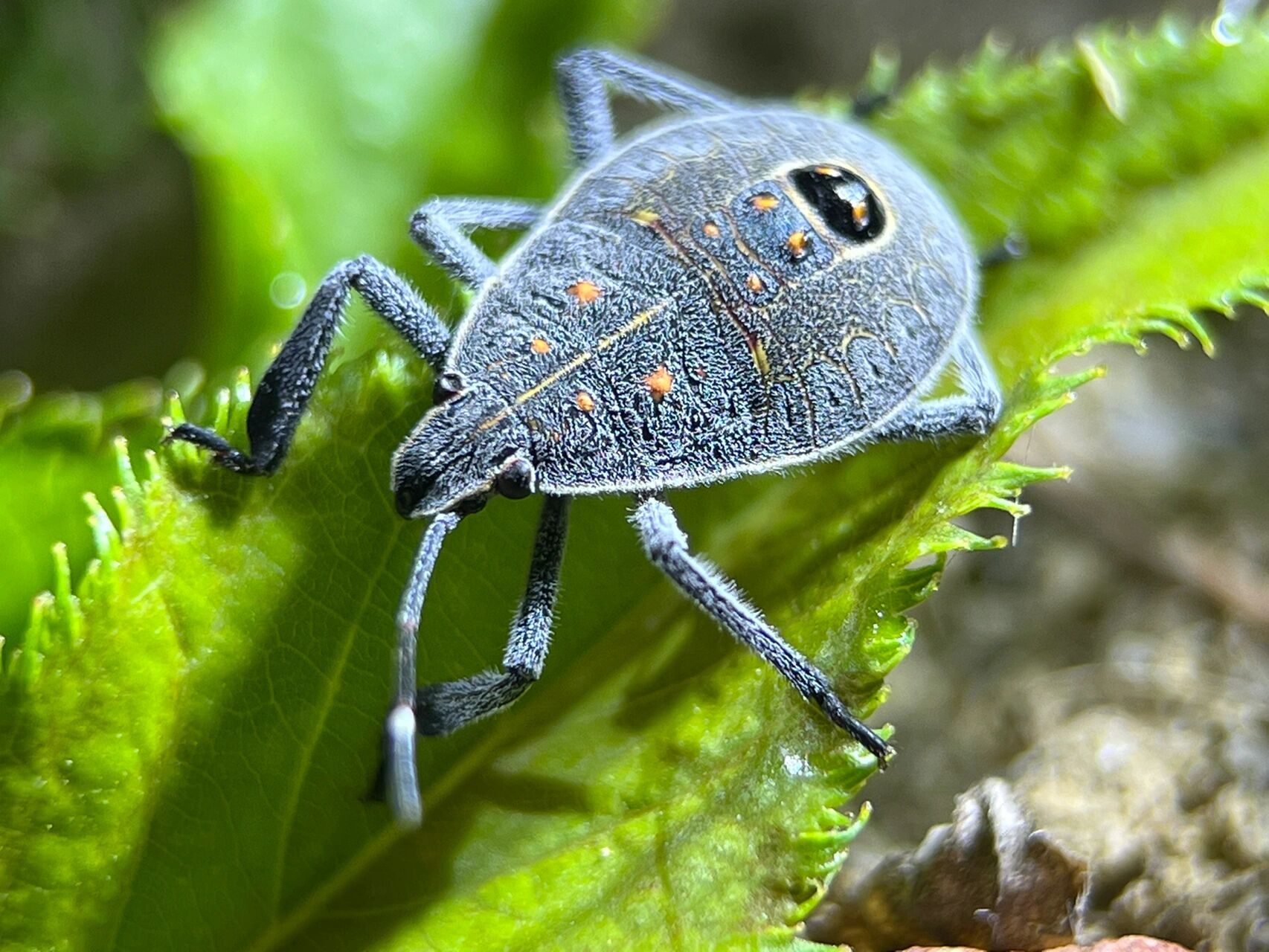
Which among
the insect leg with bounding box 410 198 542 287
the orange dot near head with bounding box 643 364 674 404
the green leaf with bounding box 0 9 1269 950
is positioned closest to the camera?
the green leaf with bounding box 0 9 1269 950

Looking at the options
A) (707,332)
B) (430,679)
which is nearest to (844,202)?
(707,332)

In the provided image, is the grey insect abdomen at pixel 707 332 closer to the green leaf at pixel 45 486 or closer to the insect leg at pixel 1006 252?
the insect leg at pixel 1006 252

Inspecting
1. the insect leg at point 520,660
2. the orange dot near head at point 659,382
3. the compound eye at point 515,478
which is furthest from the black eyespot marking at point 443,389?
the orange dot near head at point 659,382

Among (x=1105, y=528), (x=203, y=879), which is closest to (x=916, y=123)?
(x=1105, y=528)

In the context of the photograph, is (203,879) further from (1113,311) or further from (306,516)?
(1113,311)

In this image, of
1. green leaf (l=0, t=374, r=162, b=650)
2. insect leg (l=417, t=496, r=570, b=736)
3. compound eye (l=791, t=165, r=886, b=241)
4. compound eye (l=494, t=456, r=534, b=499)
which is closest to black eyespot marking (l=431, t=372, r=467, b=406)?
compound eye (l=494, t=456, r=534, b=499)

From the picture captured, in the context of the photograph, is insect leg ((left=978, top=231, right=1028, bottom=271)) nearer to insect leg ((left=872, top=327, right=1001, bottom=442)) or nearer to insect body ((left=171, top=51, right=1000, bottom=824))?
insect body ((left=171, top=51, right=1000, bottom=824))

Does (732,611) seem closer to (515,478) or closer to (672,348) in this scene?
(515,478)
